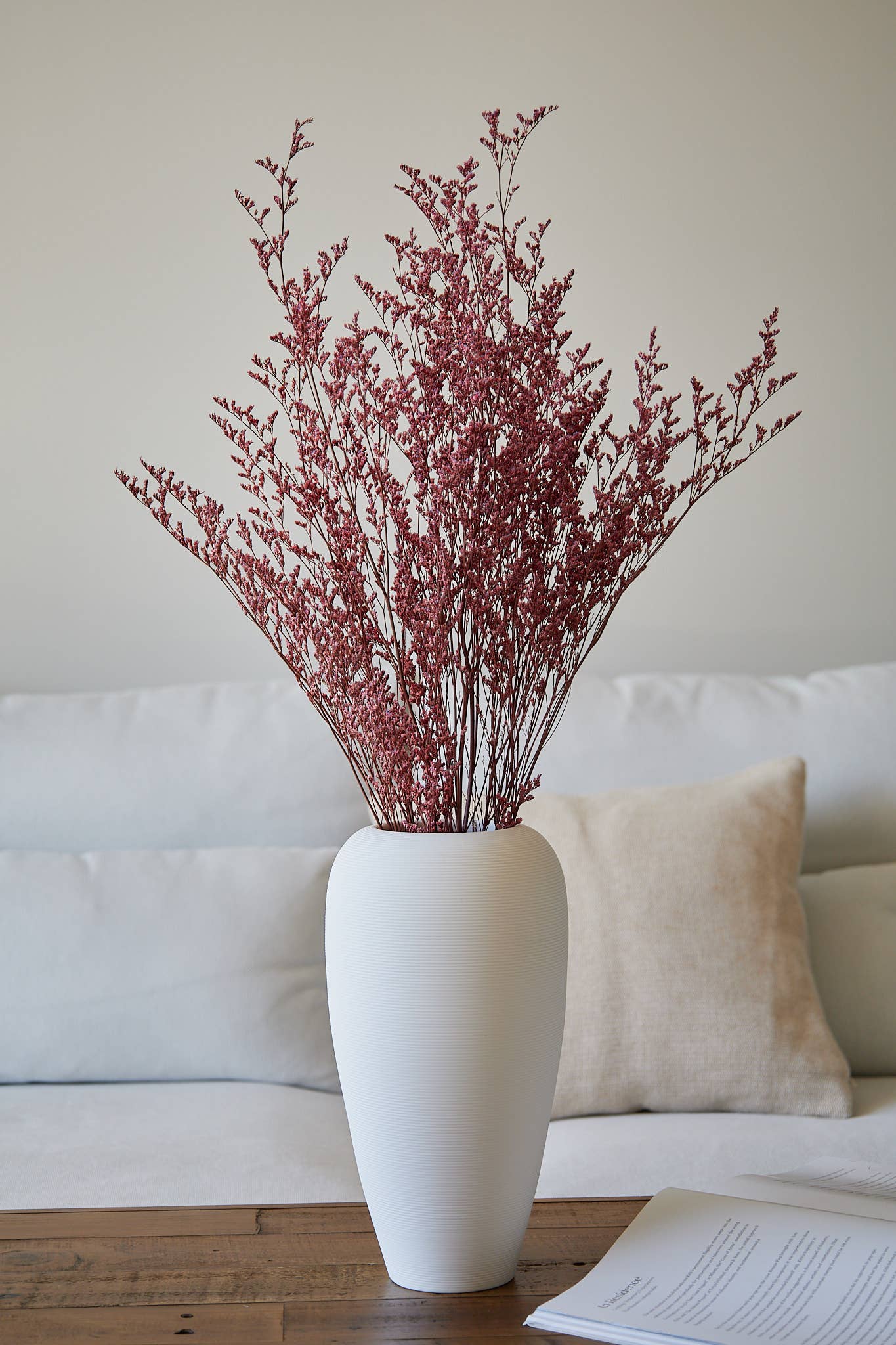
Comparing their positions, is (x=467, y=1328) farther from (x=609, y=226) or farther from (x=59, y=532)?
(x=609, y=226)

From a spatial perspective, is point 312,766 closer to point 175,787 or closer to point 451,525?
point 175,787

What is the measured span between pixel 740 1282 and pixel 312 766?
1214 millimetres

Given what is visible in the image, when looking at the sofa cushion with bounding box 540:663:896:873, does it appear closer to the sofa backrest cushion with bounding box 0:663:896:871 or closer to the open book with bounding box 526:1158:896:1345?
the sofa backrest cushion with bounding box 0:663:896:871

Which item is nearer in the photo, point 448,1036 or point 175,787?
point 448,1036

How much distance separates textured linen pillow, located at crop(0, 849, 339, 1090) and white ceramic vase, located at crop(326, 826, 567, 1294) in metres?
0.88

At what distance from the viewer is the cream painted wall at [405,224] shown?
2254 mm

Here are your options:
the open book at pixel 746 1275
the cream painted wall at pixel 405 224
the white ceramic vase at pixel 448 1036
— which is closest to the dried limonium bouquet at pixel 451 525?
the white ceramic vase at pixel 448 1036

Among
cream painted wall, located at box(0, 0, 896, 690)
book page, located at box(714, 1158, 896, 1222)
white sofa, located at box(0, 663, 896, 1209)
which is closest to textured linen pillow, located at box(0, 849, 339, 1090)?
white sofa, located at box(0, 663, 896, 1209)

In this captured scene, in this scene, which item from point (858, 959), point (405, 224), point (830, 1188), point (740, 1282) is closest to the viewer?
point (740, 1282)

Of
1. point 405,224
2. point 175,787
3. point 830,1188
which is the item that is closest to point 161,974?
point 175,787

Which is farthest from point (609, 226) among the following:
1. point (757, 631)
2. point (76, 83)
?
point (76, 83)

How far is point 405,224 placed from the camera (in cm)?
226

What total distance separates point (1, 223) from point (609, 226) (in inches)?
45.3

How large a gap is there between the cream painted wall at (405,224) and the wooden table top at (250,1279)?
1.48m
